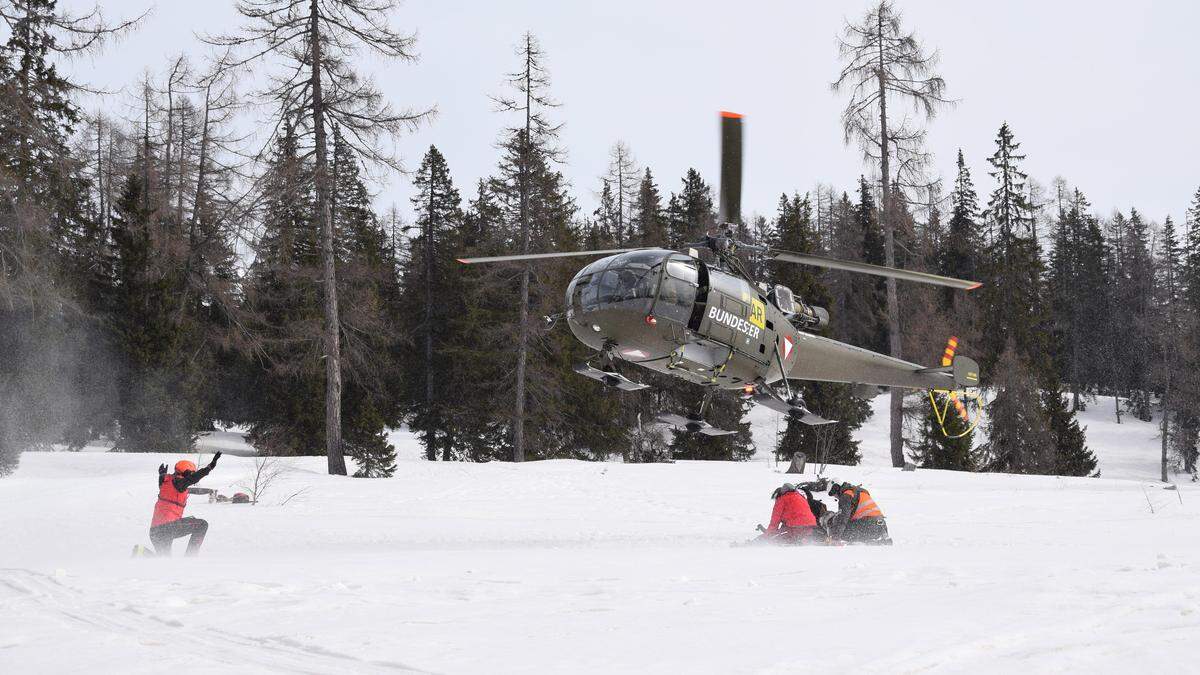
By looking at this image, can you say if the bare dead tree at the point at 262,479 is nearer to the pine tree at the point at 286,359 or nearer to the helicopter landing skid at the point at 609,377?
the pine tree at the point at 286,359

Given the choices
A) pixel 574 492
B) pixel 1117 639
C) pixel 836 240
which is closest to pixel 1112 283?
pixel 836 240

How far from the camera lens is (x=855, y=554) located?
910cm

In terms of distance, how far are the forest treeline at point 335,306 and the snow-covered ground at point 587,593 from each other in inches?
224

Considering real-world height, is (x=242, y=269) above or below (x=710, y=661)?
above

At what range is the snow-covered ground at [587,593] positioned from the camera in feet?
15.5

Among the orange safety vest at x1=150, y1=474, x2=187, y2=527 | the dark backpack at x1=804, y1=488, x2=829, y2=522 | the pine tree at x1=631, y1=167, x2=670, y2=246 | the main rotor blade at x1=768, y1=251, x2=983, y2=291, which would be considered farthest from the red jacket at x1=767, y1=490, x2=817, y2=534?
the pine tree at x1=631, y1=167, x2=670, y2=246

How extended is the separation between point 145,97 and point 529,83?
16239mm

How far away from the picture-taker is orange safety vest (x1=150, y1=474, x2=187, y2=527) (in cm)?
1023

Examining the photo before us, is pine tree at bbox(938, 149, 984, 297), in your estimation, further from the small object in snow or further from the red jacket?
the red jacket

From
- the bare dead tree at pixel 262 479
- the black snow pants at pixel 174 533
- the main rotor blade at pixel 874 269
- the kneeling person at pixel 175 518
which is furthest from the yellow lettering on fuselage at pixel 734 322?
the bare dead tree at pixel 262 479

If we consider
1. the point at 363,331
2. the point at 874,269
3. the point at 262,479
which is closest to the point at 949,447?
the point at 363,331

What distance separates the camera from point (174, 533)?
10.2 meters

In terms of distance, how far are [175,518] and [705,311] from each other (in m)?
6.96

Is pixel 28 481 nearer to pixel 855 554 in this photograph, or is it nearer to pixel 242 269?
pixel 242 269
